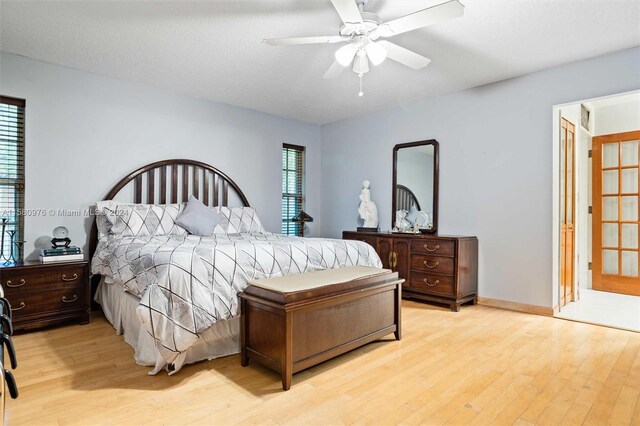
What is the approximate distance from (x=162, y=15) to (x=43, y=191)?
2.12m

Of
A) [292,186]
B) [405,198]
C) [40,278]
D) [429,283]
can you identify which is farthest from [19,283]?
[405,198]

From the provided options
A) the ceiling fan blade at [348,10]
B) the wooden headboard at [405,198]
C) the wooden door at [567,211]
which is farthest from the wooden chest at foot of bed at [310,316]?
the wooden door at [567,211]

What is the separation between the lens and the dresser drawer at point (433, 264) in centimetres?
390


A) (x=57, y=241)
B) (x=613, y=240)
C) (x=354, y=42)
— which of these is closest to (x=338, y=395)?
(x=354, y=42)

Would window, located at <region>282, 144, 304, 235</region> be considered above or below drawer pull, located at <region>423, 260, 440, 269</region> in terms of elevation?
above

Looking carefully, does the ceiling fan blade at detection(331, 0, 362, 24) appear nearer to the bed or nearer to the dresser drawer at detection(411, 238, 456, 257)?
the bed

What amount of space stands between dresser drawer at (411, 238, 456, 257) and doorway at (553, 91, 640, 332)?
1112 millimetres

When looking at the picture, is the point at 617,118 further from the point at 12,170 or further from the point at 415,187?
the point at 12,170

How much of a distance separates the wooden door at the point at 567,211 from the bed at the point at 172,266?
7.05 feet

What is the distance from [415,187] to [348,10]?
2.96 metres

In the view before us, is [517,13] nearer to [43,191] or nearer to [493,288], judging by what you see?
[493,288]

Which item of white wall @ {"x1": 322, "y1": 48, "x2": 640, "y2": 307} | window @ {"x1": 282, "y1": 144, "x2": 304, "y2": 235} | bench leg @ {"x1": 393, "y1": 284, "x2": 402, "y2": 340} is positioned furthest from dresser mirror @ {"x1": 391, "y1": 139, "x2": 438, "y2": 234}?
bench leg @ {"x1": 393, "y1": 284, "x2": 402, "y2": 340}

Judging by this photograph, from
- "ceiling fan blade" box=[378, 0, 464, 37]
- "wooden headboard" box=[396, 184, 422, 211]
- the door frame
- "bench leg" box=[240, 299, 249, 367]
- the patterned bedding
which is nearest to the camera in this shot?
"ceiling fan blade" box=[378, 0, 464, 37]

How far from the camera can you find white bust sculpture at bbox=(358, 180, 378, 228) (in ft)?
16.8
